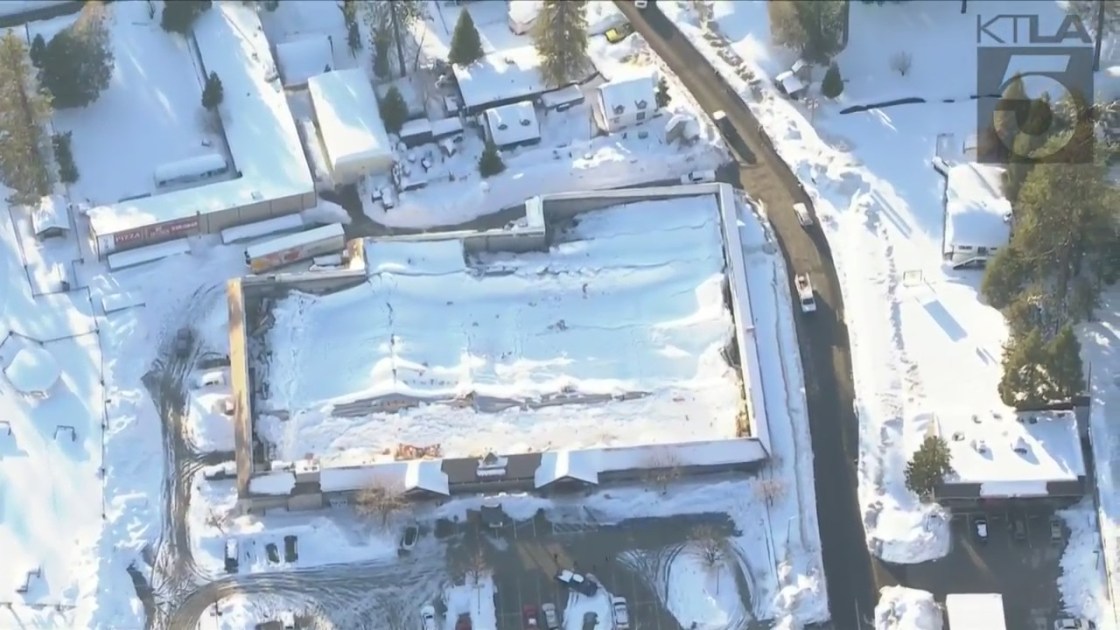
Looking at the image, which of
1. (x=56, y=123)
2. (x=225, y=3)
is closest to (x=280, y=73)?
(x=225, y=3)

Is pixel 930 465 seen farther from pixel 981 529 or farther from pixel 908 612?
pixel 908 612

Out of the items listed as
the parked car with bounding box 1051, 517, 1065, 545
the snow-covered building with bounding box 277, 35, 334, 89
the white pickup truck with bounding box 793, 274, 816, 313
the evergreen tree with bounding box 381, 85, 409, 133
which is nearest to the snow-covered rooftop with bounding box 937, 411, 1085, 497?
the parked car with bounding box 1051, 517, 1065, 545

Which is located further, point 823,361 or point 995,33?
point 995,33

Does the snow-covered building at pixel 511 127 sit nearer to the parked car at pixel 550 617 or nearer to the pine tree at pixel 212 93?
the pine tree at pixel 212 93

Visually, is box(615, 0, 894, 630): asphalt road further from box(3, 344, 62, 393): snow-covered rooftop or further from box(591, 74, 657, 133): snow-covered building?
box(3, 344, 62, 393): snow-covered rooftop

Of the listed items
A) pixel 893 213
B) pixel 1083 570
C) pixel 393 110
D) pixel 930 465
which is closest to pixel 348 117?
pixel 393 110

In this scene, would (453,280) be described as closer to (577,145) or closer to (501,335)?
(501,335)
